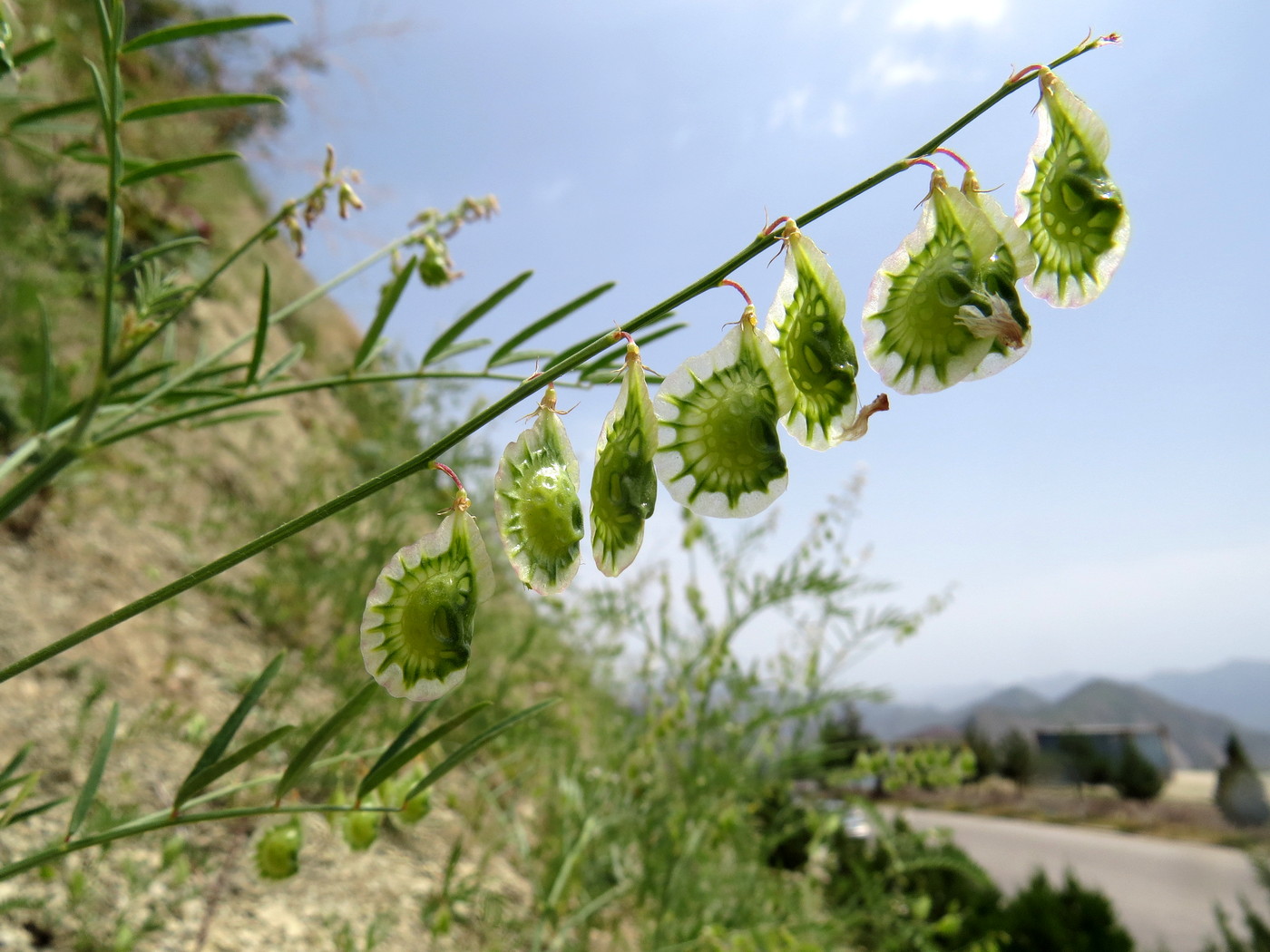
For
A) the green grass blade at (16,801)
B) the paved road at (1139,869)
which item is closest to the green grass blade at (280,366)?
the green grass blade at (16,801)

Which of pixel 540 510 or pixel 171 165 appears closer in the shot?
pixel 540 510

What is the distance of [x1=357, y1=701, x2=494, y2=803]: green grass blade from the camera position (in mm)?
350

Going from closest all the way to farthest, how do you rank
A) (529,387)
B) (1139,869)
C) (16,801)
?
(529,387) < (16,801) < (1139,869)

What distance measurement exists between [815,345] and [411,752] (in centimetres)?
27

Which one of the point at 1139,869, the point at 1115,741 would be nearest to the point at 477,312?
the point at 1139,869

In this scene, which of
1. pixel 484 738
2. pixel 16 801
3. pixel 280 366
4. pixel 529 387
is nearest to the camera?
pixel 529 387

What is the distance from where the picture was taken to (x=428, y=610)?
11.4 inches

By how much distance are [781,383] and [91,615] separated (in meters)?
1.85

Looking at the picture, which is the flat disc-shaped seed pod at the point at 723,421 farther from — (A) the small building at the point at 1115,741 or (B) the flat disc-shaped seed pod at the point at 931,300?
(A) the small building at the point at 1115,741

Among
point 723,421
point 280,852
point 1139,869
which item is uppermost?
point 723,421

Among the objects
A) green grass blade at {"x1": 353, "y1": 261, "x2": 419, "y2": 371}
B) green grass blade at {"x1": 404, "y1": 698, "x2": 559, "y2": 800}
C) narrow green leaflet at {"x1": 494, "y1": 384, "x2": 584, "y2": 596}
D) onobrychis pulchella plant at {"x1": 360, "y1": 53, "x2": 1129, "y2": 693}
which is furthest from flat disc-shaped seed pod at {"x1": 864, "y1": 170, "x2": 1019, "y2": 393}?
green grass blade at {"x1": 353, "y1": 261, "x2": 419, "y2": 371}

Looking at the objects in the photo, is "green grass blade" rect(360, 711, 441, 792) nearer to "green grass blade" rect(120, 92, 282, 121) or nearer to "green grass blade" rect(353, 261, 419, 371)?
"green grass blade" rect(353, 261, 419, 371)

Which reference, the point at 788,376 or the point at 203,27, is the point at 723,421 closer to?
the point at 788,376

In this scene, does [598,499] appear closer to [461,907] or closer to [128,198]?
[461,907]
